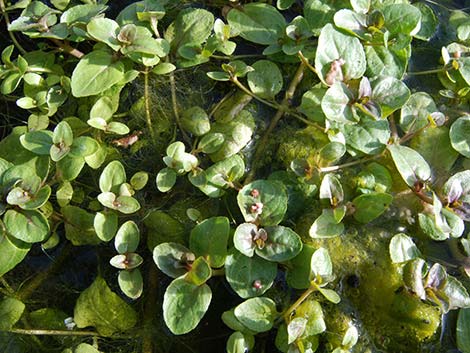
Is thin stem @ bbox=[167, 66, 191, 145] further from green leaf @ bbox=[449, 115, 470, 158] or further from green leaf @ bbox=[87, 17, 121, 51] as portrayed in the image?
green leaf @ bbox=[449, 115, 470, 158]

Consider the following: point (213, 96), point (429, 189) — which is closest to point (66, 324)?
point (213, 96)

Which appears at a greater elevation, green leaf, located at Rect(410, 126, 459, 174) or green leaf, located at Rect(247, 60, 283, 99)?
green leaf, located at Rect(247, 60, 283, 99)

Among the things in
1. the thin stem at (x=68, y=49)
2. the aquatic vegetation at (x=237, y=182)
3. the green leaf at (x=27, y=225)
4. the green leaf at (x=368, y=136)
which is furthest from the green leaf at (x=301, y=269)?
the thin stem at (x=68, y=49)

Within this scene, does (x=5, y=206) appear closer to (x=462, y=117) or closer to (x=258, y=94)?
(x=258, y=94)

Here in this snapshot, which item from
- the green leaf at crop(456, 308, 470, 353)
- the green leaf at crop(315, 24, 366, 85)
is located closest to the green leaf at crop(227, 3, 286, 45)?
the green leaf at crop(315, 24, 366, 85)

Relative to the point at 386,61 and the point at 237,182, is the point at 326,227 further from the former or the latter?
the point at 386,61

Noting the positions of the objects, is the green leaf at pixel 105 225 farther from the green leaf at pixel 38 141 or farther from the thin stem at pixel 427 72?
the thin stem at pixel 427 72
